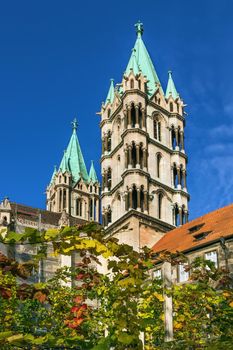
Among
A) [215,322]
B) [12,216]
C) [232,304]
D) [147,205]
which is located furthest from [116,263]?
[12,216]

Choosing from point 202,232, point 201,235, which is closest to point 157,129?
point 202,232

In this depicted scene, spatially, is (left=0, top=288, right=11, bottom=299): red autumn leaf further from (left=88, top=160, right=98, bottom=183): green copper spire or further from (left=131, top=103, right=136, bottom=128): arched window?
(left=88, top=160, right=98, bottom=183): green copper spire

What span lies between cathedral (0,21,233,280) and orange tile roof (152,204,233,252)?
13 centimetres

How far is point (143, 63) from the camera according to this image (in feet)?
200

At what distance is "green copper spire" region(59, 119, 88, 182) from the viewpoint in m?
85.6

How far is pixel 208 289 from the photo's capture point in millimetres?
11312

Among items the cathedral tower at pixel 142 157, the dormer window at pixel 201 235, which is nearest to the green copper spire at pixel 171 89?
the cathedral tower at pixel 142 157

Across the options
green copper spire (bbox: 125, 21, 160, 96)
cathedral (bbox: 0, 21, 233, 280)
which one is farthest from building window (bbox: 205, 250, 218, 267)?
green copper spire (bbox: 125, 21, 160, 96)

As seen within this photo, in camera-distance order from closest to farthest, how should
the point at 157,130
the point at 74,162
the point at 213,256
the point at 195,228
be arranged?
the point at 213,256, the point at 195,228, the point at 157,130, the point at 74,162

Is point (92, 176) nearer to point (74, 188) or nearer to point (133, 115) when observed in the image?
point (74, 188)

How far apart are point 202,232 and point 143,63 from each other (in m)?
29.1

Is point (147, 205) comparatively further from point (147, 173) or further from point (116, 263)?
point (116, 263)

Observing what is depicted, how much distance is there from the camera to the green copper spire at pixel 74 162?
85.6m

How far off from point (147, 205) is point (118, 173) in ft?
21.7
